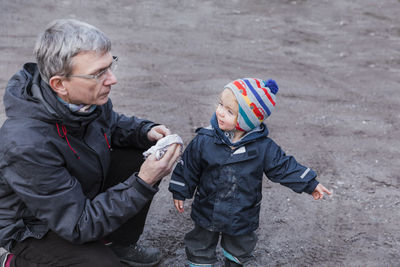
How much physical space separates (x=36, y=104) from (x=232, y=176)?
109 centimetres

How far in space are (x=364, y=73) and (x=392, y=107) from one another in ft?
3.47

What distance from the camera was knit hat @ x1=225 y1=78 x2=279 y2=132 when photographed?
242 cm

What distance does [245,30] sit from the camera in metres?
7.64

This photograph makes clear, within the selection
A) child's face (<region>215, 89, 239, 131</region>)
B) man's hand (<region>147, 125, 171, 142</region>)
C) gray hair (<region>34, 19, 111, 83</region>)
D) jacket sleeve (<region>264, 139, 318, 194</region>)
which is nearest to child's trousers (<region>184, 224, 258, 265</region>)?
jacket sleeve (<region>264, 139, 318, 194</region>)

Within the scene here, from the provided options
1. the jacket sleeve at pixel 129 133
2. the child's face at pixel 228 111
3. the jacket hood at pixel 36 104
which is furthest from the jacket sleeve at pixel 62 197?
the jacket sleeve at pixel 129 133

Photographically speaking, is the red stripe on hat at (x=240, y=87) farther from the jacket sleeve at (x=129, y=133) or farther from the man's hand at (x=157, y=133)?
the jacket sleeve at (x=129, y=133)

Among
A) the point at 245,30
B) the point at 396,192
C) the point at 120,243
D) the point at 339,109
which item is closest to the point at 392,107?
the point at 339,109

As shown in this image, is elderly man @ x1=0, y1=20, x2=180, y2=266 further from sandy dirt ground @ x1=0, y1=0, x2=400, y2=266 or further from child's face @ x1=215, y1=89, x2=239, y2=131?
sandy dirt ground @ x1=0, y1=0, x2=400, y2=266

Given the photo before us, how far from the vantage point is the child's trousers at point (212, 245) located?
9.14ft

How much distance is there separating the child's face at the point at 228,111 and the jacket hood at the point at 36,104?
71 centimetres

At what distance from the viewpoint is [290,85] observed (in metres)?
5.82

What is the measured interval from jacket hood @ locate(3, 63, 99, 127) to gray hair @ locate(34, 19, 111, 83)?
76 mm

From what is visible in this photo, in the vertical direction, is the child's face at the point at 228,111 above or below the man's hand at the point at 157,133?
above

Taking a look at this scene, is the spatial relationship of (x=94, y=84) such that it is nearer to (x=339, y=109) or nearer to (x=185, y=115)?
(x=185, y=115)
